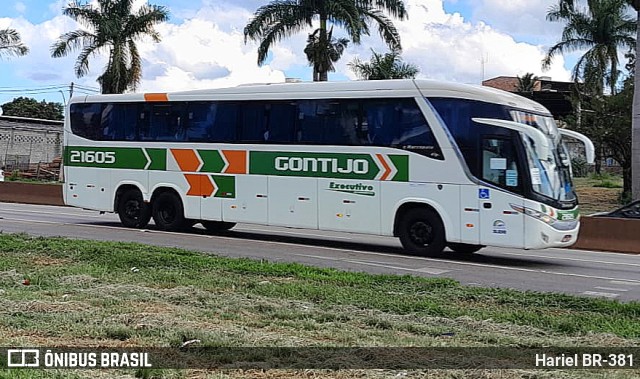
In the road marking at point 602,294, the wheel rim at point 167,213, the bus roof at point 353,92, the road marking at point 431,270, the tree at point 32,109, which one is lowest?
the road marking at point 602,294

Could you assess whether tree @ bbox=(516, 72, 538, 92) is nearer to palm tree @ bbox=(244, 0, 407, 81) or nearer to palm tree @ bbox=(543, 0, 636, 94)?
palm tree @ bbox=(543, 0, 636, 94)

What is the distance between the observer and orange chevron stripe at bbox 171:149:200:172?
19.6 metres

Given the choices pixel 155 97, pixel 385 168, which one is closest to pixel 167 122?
pixel 155 97

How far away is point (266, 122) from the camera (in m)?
18.6

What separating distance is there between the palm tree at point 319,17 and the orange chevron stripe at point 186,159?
16319 mm

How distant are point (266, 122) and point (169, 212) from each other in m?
3.64

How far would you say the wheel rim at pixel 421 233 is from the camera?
16562 millimetres

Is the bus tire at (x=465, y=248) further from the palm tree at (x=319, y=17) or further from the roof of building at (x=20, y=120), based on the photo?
the roof of building at (x=20, y=120)

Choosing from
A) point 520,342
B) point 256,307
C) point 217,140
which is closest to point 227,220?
point 217,140

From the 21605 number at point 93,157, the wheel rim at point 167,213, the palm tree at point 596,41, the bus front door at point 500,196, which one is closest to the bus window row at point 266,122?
the 21605 number at point 93,157

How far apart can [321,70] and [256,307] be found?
27.1 m

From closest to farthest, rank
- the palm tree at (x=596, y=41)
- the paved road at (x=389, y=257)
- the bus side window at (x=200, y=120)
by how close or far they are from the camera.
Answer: the paved road at (x=389, y=257)
the bus side window at (x=200, y=120)
the palm tree at (x=596, y=41)

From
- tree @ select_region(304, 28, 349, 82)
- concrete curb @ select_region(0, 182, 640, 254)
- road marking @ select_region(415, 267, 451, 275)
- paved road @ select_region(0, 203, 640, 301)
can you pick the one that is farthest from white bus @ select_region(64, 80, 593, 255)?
tree @ select_region(304, 28, 349, 82)

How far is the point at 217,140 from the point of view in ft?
63.3
